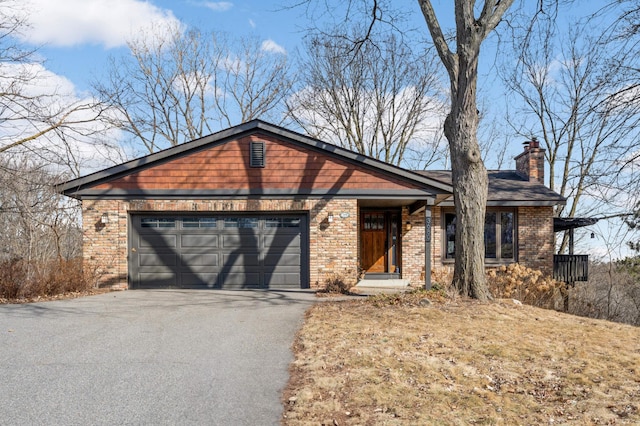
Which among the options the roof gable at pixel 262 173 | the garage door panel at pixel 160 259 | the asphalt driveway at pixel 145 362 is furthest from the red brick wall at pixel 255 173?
the asphalt driveway at pixel 145 362

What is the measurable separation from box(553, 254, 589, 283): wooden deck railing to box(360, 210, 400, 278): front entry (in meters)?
5.42

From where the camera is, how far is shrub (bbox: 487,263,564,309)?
12.9 meters

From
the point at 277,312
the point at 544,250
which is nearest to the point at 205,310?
the point at 277,312

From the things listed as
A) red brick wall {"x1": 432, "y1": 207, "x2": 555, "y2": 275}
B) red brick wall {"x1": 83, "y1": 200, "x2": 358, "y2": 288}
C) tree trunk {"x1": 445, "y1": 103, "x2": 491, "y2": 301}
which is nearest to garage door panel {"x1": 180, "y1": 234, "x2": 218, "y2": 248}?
red brick wall {"x1": 83, "y1": 200, "x2": 358, "y2": 288}

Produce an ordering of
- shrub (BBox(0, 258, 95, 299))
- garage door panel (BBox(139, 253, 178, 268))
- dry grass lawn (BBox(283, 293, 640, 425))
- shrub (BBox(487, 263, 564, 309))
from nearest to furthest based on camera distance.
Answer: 1. dry grass lawn (BBox(283, 293, 640, 425))
2. shrub (BBox(0, 258, 95, 299))
3. shrub (BBox(487, 263, 564, 309))
4. garage door panel (BBox(139, 253, 178, 268))

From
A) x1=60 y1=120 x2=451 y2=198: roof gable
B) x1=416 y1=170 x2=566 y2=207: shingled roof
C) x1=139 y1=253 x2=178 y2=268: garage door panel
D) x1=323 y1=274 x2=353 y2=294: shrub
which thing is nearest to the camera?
x1=323 y1=274 x2=353 y2=294: shrub

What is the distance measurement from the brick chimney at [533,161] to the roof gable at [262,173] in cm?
683

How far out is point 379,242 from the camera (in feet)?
56.4

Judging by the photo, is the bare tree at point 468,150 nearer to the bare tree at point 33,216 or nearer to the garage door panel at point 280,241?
the garage door panel at point 280,241

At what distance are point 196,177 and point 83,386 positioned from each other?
9061mm

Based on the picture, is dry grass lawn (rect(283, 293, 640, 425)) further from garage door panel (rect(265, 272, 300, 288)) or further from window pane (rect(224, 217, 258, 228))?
window pane (rect(224, 217, 258, 228))

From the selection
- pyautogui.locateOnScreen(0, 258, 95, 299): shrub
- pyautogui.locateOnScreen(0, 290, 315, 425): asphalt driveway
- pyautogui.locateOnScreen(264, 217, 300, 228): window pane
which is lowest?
pyautogui.locateOnScreen(0, 290, 315, 425): asphalt driveway

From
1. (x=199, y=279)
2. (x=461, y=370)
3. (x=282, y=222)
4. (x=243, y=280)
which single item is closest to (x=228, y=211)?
(x=282, y=222)

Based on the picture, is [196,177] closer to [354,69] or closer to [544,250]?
[544,250]
